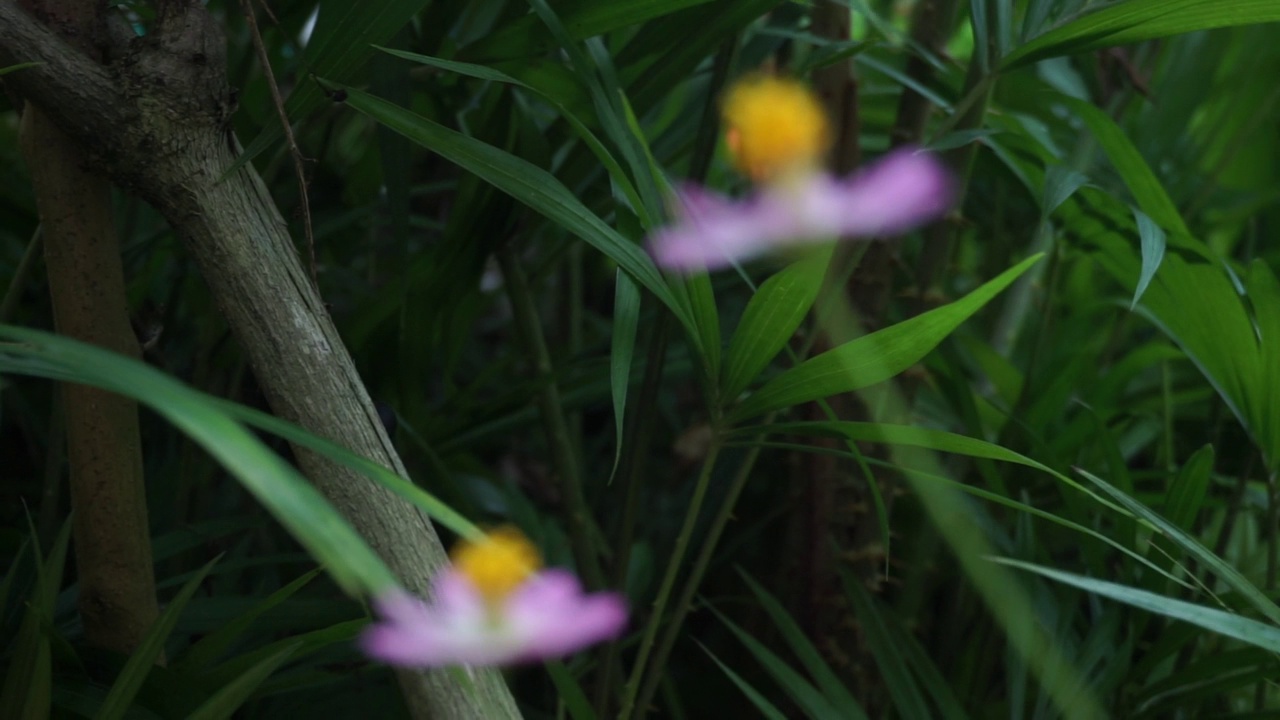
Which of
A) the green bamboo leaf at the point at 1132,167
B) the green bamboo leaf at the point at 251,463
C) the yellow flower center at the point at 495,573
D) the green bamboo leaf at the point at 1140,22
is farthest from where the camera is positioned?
the green bamboo leaf at the point at 1132,167

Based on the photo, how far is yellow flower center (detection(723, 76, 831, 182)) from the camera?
467 millimetres

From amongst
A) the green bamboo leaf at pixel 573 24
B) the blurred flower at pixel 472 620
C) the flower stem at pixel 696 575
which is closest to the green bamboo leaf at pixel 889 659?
the flower stem at pixel 696 575

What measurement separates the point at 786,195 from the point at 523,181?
0.14 metres

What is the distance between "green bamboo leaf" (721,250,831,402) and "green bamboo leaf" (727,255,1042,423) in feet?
0.05

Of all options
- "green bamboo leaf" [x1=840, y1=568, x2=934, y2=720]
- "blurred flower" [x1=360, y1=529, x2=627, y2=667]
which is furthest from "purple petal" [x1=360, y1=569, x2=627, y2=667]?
"green bamboo leaf" [x1=840, y1=568, x2=934, y2=720]

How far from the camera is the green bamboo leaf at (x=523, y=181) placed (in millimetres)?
372

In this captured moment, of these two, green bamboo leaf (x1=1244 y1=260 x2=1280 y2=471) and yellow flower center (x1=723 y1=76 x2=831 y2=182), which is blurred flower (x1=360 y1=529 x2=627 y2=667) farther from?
green bamboo leaf (x1=1244 y1=260 x2=1280 y2=471)

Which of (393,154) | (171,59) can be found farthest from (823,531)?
(171,59)

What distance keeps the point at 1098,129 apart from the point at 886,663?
310mm

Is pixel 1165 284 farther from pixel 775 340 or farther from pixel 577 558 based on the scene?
pixel 577 558

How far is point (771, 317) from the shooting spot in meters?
0.39

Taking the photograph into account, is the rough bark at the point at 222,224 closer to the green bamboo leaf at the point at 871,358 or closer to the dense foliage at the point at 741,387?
the dense foliage at the point at 741,387

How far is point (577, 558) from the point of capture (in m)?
0.57

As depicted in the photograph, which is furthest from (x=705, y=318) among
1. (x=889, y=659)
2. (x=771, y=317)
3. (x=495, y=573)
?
(x=889, y=659)
